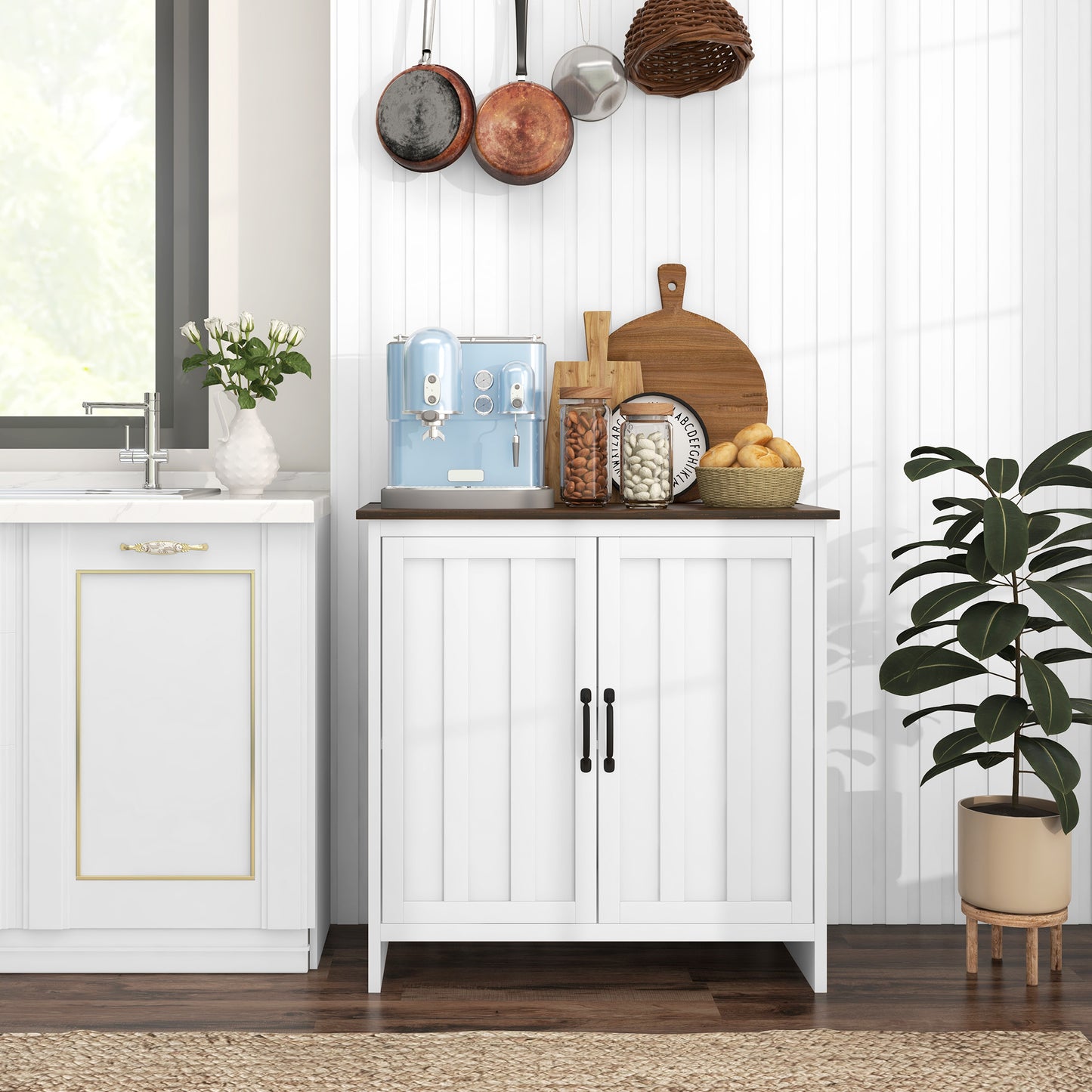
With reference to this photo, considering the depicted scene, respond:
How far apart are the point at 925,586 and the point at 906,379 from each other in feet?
1.68

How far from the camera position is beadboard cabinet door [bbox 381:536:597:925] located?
7.24 ft

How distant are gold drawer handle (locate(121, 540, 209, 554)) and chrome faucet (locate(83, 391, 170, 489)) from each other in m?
0.45

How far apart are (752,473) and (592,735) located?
2.07 feet

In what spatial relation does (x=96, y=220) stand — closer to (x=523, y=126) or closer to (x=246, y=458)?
(x=246, y=458)

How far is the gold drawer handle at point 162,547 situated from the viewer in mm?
2273

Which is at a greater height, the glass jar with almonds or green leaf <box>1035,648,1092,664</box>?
the glass jar with almonds

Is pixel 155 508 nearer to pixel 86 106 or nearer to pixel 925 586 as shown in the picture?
pixel 86 106

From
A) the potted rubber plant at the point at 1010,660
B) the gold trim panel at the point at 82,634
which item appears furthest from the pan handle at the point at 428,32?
the potted rubber plant at the point at 1010,660

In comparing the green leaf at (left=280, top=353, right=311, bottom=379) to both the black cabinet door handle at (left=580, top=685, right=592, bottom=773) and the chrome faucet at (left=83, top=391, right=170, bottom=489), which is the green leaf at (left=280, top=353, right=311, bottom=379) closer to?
the chrome faucet at (left=83, top=391, right=170, bottom=489)

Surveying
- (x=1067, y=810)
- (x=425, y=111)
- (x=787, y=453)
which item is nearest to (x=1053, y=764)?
(x=1067, y=810)

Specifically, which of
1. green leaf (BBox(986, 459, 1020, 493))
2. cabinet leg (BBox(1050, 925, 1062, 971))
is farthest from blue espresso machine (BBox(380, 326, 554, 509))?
cabinet leg (BBox(1050, 925, 1062, 971))

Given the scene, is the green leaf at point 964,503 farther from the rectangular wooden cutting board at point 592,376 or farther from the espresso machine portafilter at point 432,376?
the espresso machine portafilter at point 432,376

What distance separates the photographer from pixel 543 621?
2215 millimetres

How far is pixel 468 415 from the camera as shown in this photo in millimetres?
2330
